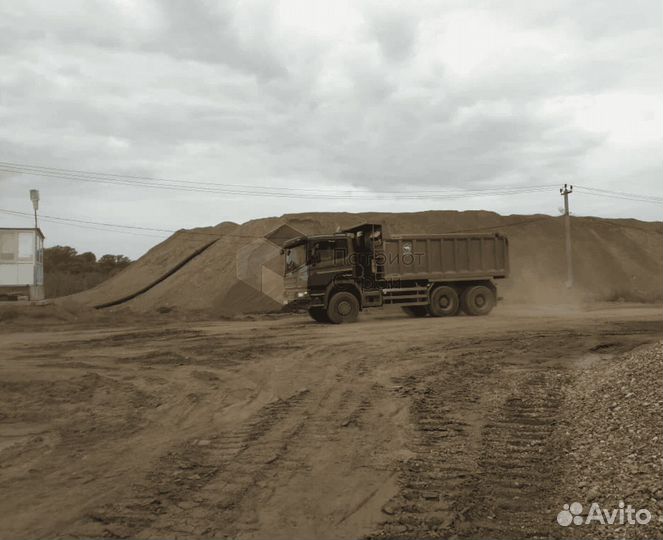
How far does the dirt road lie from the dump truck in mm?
6955

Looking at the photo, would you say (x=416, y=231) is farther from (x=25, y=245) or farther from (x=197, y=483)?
(x=197, y=483)

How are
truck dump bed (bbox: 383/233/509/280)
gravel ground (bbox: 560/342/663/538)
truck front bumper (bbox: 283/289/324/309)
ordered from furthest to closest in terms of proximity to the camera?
1. truck dump bed (bbox: 383/233/509/280)
2. truck front bumper (bbox: 283/289/324/309)
3. gravel ground (bbox: 560/342/663/538)

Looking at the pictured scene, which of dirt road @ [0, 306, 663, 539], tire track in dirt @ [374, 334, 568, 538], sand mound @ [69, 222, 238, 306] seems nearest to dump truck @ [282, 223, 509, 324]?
dirt road @ [0, 306, 663, 539]

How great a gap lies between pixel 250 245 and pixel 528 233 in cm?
2365

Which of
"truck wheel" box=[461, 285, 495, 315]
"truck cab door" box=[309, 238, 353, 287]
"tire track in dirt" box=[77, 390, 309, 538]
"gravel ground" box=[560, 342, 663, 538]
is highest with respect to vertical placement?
"truck cab door" box=[309, 238, 353, 287]

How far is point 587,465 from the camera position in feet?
15.4

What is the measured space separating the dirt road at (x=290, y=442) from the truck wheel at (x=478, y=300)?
31.3 ft

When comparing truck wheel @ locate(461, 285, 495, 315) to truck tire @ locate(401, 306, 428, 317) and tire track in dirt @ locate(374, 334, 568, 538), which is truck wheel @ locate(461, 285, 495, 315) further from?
tire track in dirt @ locate(374, 334, 568, 538)

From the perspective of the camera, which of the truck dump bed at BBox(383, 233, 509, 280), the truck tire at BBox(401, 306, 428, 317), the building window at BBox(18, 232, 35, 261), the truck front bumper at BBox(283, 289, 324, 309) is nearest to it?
the truck front bumper at BBox(283, 289, 324, 309)

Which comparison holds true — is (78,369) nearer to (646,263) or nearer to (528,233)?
(528,233)

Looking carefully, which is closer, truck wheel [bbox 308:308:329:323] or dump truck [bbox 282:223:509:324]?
dump truck [bbox 282:223:509:324]

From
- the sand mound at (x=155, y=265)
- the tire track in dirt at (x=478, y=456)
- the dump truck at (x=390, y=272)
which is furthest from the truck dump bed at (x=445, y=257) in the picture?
the sand mound at (x=155, y=265)

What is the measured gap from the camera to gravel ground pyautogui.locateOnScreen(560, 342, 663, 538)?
379 centimetres

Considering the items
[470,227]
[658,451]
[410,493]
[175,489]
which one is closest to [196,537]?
[175,489]
